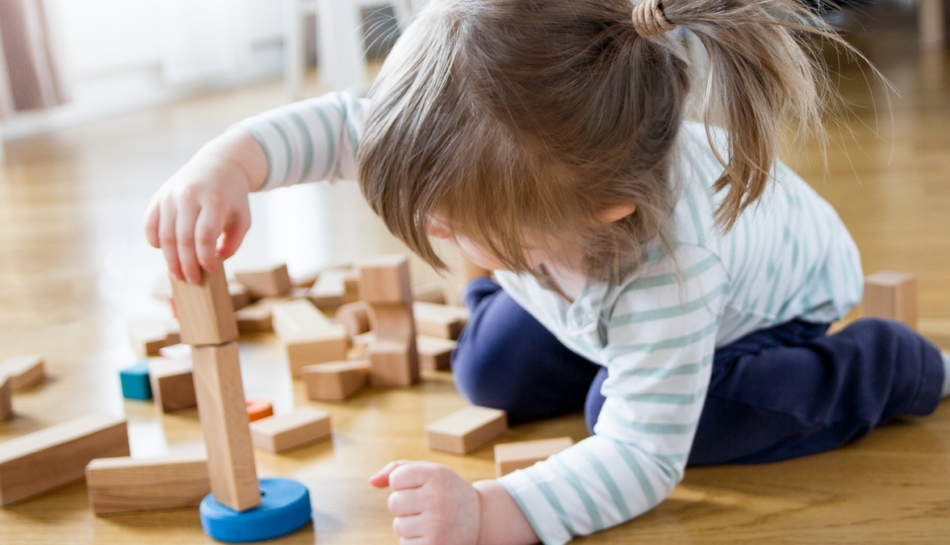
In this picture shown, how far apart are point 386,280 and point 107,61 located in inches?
117

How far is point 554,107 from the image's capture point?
0.65 meters

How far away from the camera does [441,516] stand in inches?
26.5

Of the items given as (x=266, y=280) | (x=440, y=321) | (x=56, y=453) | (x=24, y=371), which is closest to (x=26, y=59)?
(x=266, y=280)

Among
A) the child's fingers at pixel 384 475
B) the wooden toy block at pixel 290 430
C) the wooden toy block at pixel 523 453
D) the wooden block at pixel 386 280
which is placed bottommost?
the wooden toy block at pixel 523 453

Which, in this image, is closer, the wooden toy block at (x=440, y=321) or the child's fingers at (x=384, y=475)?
the child's fingers at (x=384, y=475)

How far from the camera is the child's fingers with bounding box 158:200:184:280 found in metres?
0.70

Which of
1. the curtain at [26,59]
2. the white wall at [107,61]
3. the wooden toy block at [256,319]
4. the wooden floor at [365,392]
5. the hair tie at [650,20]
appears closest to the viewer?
the hair tie at [650,20]

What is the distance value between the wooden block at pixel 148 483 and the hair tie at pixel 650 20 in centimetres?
47

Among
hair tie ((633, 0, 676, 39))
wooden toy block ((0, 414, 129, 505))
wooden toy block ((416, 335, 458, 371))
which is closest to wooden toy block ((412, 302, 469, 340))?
wooden toy block ((416, 335, 458, 371))

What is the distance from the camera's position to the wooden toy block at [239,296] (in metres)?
1.27

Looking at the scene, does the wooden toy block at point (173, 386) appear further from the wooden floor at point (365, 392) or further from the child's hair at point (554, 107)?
the child's hair at point (554, 107)

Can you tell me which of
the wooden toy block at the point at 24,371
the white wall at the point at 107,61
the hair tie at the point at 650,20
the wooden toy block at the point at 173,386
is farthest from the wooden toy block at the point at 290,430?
the white wall at the point at 107,61

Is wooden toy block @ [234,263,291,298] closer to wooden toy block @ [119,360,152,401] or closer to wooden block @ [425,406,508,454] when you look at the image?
wooden toy block @ [119,360,152,401]

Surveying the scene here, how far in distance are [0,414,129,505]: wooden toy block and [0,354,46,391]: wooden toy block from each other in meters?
0.22
